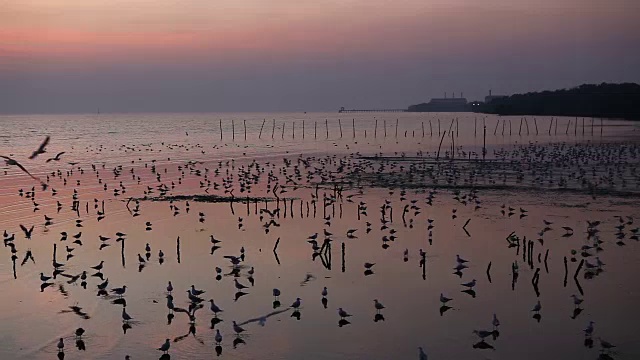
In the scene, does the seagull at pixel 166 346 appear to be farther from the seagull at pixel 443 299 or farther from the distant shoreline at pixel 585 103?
the distant shoreline at pixel 585 103

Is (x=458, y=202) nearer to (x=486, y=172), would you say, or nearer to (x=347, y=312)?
(x=486, y=172)

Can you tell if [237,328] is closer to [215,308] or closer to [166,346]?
[215,308]

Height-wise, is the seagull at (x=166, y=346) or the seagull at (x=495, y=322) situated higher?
the seagull at (x=495, y=322)

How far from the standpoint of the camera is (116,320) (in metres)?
16.7

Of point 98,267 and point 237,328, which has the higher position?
point 98,267

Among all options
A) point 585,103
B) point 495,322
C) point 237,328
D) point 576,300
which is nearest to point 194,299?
point 237,328

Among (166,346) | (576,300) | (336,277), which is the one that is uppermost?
(576,300)

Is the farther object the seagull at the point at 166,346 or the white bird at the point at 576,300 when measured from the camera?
the white bird at the point at 576,300

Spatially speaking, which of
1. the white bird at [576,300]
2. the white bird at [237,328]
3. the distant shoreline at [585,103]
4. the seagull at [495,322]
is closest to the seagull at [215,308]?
the white bird at [237,328]

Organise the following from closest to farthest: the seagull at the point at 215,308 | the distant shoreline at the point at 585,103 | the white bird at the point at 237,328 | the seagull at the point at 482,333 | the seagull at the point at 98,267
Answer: the seagull at the point at 482,333 → the white bird at the point at 237,328 → the seagull at the point at 215,308 → the seagull at the point at 98,267 → the distant shoreline at the point at 585,103

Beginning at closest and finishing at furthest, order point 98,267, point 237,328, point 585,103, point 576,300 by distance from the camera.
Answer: point 237,328 < point 576,300 < point 98,267 < point 585,103

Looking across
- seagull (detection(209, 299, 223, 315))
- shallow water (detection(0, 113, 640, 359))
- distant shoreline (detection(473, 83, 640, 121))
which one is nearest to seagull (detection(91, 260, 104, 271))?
shallow water (detection(0, 113, 640, 359))

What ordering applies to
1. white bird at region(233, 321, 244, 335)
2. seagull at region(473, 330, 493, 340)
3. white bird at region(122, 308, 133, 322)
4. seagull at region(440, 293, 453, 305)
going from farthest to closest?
seagull at region(440, 293, 453, 305)
white bird at region(122, 308, 133, 322)
white bird at region(233, 321, 244, 335)
seagull at region(473, 330, 493, 340)

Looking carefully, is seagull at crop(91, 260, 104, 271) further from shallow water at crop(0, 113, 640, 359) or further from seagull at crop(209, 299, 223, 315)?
seagull at crop(209, 299, 223, 315)
